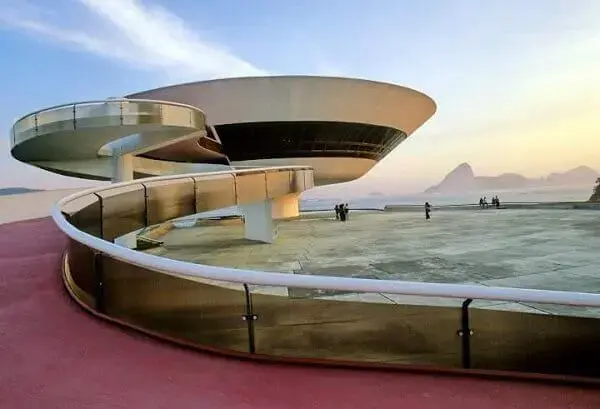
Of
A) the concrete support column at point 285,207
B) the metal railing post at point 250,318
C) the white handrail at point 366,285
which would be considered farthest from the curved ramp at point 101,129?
the metal railing post at point 250,318

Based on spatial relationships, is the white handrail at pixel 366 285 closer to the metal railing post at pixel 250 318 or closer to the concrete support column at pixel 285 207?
the metal railing post at pixel 250 318

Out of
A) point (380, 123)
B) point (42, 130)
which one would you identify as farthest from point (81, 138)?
point (380, 123)

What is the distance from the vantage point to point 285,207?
144 ft

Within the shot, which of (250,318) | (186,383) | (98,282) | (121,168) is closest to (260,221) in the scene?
(121,168)

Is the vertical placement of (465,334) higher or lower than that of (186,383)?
higher

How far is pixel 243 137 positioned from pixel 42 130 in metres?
28.0

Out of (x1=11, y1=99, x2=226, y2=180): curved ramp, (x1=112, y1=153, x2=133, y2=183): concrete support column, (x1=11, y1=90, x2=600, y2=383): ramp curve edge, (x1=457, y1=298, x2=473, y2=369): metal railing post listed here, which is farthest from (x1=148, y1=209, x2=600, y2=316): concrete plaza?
(x1=457, y1=298, x2=473, y2=369): metal railing post

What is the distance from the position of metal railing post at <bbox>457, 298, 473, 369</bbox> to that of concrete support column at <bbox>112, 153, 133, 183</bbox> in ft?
82.2

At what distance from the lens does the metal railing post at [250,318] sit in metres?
4.19

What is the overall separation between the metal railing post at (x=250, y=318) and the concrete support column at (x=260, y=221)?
20.5 meters

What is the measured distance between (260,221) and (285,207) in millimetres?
18571

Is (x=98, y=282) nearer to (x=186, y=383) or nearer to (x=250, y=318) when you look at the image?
(x=250, y=318)

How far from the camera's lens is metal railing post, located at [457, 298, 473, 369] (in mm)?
3896

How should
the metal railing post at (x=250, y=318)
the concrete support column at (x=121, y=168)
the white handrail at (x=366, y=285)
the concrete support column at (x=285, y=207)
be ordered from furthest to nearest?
the concrete support column at (x=285, y=207) < the concrete support column at (x=121, y=168) < the metal railing post at (x=250, y=318) < the white handrail at (x=366, y=285)
